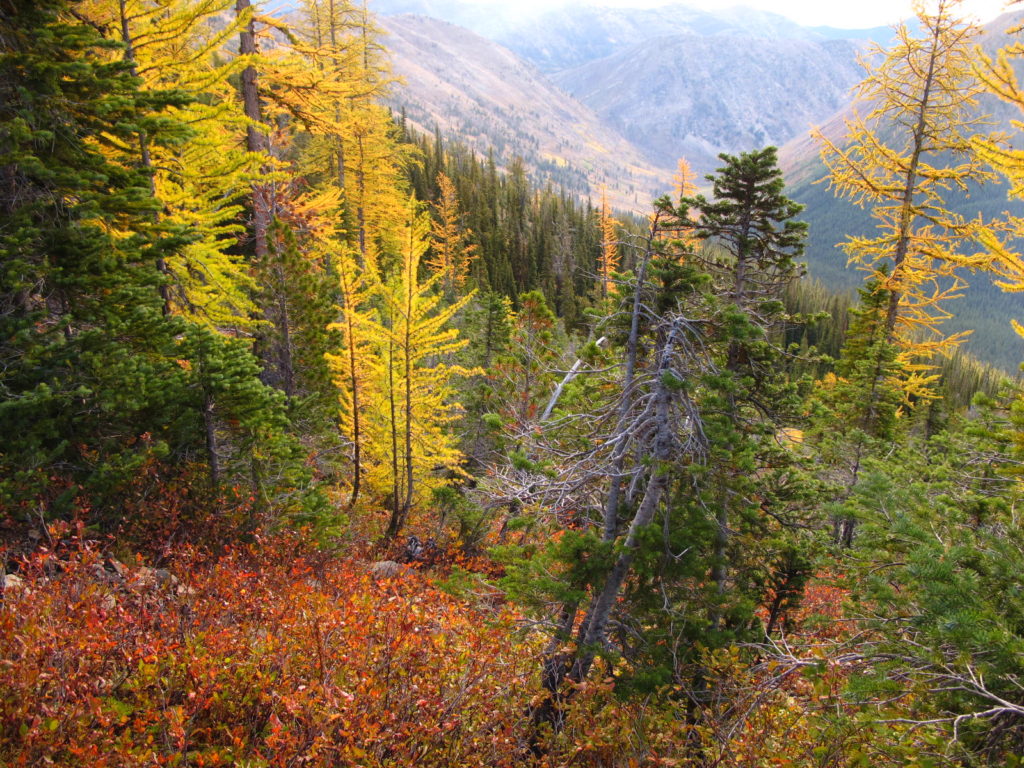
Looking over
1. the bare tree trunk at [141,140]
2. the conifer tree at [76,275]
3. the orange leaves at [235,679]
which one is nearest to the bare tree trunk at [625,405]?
the orange leaves at [235,679]

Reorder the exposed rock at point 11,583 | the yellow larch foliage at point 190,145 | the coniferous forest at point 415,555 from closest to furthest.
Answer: the coniferous forest at point 415,555 → the exposed rock at point 11,583 → the yellow larch foliage at point 190,145

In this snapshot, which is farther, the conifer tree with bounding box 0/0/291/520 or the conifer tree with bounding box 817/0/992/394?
the conifer tree with bounding box 817/0/992/394

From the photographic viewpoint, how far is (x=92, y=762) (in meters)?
3.02

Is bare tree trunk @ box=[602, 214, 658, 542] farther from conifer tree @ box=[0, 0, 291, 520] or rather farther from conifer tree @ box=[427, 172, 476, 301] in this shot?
conifer tree @ box=[427, 172, 476, 301]

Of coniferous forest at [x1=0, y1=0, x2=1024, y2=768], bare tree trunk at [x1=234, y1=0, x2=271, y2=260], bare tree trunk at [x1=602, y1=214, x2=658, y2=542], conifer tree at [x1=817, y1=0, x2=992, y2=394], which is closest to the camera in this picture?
coniferous forest at [x1=0, y1=0, x2=1024, y2=768]

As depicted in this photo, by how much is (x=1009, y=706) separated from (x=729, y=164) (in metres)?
7.39

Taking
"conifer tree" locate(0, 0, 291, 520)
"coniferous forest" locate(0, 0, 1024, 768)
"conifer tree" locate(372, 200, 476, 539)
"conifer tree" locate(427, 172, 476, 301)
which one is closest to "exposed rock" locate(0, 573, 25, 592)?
"coniferous forest" locate(0, 0, 1024, 768)

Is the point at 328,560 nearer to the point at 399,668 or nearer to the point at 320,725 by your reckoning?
the point at 399,668

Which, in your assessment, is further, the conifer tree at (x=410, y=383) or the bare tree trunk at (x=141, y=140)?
the conifer tree at (x=410, y=383)

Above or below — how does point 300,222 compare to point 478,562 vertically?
Answer: above

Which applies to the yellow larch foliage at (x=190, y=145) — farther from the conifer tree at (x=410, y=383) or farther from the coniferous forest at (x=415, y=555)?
the conifer tree at (x=410, y=383)

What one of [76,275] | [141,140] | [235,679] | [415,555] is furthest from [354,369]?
[235,679]

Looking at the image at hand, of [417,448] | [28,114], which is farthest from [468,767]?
[417,448]

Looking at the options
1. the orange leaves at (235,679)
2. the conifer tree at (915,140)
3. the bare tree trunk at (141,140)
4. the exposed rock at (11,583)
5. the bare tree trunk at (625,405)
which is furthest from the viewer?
the conifer tree at (915,140)
